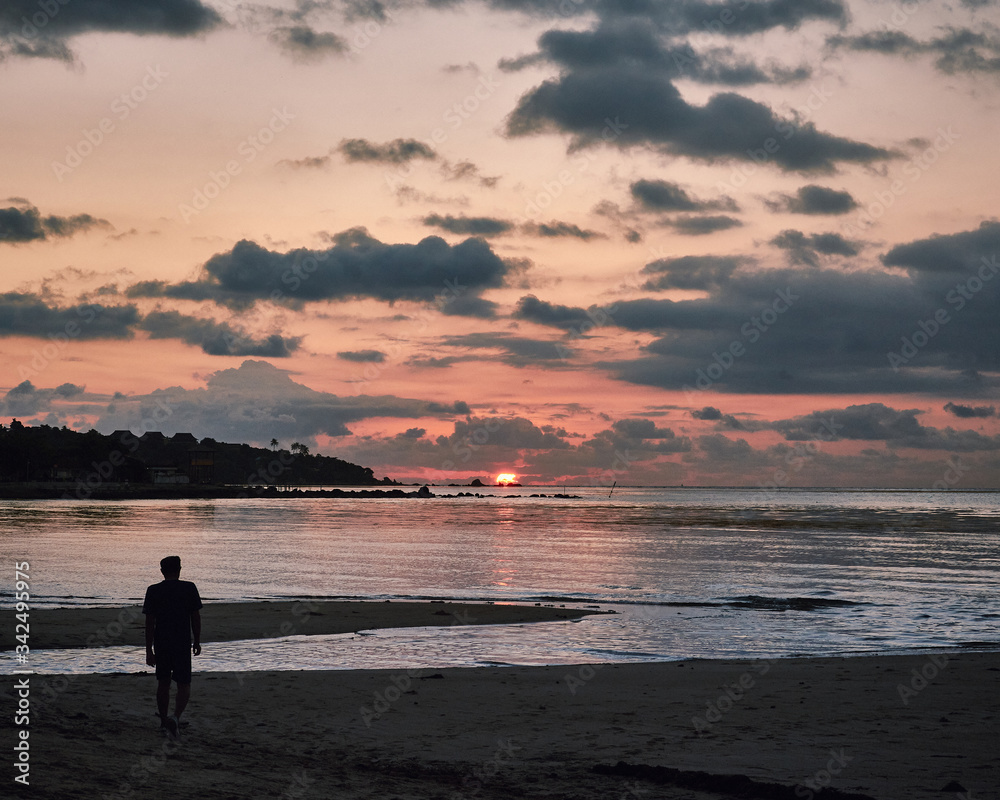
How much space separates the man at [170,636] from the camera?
1177 cm

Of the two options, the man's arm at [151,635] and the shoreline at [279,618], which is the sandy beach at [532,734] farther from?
the shoreline at [279,618]

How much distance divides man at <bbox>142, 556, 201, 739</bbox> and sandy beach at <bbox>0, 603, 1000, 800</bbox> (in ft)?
1.70

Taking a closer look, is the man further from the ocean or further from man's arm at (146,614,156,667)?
the ocean

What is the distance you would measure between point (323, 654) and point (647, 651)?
800 cm

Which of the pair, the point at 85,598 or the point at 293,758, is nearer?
the point at 293,758

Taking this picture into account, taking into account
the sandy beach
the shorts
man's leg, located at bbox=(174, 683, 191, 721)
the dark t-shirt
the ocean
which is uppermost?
the dark t-shirt

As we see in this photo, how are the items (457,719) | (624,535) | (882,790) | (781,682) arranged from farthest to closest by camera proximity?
(624,535) < (781,682) < (457,719) < (882,790)

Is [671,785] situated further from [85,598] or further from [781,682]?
[85,598]

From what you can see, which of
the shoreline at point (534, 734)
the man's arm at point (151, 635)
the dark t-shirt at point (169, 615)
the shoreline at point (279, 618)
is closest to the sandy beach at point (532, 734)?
the shoreline at point (534, 734)

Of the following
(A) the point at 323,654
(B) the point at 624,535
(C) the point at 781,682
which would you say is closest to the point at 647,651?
(C) the point at 781,682

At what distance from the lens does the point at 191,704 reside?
1394 centimetres

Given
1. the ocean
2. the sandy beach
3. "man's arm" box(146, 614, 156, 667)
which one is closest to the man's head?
"man's arm" box(146, 614, 156, 667)

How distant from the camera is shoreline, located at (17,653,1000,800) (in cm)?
991

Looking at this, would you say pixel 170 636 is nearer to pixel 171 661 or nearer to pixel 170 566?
pixel 171 661
